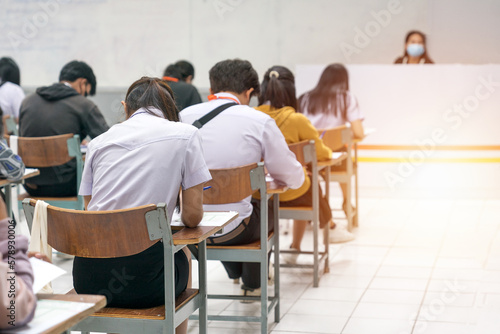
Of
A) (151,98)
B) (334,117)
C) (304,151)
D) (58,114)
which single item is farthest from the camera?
(334,117)

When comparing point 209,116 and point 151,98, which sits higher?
point 151,98

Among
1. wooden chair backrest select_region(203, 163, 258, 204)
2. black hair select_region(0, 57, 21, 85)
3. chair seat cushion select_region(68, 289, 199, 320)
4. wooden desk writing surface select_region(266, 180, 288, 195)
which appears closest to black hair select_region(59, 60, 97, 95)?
wooden desk writing surface select_region(266, 180, 288, 195)

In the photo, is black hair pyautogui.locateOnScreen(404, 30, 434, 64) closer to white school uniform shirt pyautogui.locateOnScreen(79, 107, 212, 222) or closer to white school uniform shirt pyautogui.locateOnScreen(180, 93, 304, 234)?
white school uniform shirt pyautogui.locateOnScreen(180, 93, 304, 234)

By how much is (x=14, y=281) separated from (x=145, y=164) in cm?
105

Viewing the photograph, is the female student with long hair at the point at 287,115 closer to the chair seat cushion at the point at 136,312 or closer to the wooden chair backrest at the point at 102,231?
the chair seat cushion at the point at 136,312

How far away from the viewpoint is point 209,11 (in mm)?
8273

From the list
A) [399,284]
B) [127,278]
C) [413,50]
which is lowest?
[399,284]

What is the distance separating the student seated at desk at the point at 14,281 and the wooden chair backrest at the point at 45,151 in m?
2.92

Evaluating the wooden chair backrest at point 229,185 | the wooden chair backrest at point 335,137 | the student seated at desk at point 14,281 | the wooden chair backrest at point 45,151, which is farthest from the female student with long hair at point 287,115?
the student seated at desk at point 14,281

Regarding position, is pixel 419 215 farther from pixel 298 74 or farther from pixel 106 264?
pixel 106 264

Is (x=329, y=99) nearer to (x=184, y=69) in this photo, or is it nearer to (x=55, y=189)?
(x=184, y=69)

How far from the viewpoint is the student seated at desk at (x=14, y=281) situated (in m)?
1.27

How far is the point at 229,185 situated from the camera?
3.03m

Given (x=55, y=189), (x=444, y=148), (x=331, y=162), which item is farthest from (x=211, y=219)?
(x=444, y=148)
